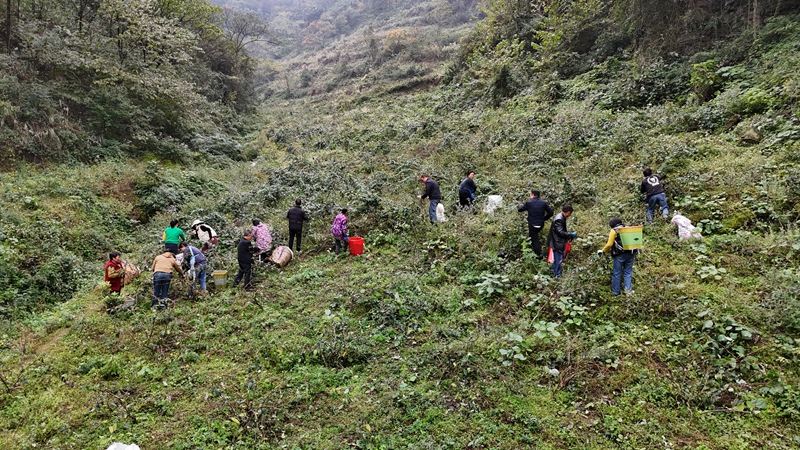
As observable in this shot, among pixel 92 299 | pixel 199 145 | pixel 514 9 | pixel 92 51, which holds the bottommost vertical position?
pixel 92 299

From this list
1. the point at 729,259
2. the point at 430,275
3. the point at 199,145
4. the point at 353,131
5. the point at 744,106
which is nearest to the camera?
the point at 729,259

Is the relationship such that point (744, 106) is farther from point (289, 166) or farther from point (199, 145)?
point (199, 145)

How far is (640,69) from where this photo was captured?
14336 millimetres

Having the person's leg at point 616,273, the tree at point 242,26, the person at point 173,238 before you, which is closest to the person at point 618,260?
the person's leg at point 616,273

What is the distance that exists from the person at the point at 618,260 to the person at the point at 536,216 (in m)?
1.40

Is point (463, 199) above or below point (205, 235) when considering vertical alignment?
above

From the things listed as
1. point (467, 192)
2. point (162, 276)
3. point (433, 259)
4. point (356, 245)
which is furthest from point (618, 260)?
point (162, 276)

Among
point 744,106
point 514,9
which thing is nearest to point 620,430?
point 744,106

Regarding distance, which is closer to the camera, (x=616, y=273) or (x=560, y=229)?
(x=616, y=273)

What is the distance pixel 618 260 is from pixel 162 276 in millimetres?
8529

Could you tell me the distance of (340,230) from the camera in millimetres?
9734

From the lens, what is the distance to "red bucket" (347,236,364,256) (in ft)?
32.0

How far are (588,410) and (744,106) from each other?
1043cm

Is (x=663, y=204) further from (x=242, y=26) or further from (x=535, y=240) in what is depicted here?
(x=242, y=26)
